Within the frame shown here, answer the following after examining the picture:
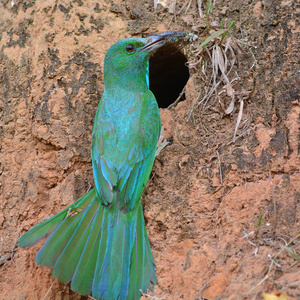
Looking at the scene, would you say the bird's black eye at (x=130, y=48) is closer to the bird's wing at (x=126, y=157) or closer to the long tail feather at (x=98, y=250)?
the bird's wing at (x=126, y=157)

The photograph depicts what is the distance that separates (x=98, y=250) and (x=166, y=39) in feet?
6.47

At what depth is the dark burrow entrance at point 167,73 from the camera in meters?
4.48

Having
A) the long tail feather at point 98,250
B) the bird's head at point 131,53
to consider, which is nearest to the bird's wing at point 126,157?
the long tail feather at point 98,250

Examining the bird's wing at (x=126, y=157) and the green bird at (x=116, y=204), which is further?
the bird's wing at (x=126, y=157)

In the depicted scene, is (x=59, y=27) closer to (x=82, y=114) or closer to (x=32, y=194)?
(x=82, y=114)

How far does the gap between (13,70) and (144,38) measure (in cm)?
130

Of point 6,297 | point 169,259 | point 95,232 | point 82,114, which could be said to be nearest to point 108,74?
point 82,114

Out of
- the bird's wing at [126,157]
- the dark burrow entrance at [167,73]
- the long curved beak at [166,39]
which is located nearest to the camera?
the bird's wing at [126,157]

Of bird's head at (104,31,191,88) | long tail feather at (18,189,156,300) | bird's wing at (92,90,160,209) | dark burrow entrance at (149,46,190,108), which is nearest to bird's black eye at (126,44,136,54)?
bird's head at (104,31,191,88)

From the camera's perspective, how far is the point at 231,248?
2926 mm

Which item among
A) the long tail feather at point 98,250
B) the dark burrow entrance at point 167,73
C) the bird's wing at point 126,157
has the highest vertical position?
the dark burrow entrance at point 167,73

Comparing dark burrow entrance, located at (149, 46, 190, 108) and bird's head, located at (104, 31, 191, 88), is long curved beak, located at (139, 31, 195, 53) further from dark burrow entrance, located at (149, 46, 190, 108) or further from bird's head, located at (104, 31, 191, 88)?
dark burrow entrance, located at (149, 46, 190, 108)

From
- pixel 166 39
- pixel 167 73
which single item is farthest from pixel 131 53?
pixel 167 73

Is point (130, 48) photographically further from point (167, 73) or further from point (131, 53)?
point (167, 73)
